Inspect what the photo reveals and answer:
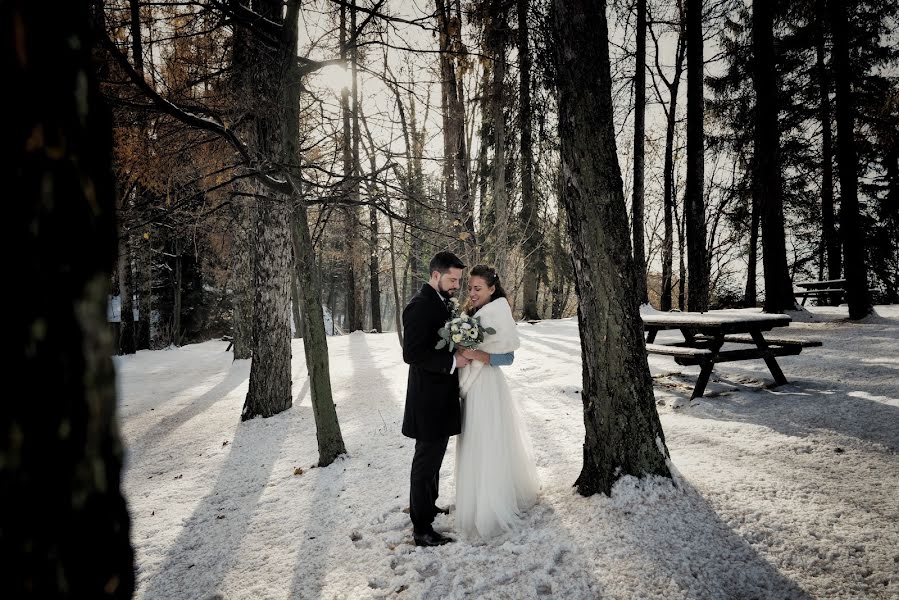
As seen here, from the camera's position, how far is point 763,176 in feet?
36.9

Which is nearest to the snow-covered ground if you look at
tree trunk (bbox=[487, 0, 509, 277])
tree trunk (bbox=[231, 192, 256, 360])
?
tree trunk (bbox=[487, 0, 509, 277])

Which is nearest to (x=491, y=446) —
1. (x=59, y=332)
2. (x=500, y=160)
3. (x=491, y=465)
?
(x=491, y=465)

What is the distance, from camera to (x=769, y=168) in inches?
435

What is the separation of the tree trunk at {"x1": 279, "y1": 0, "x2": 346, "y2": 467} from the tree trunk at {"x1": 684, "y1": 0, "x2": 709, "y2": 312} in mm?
9994

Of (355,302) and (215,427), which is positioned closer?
(215,427)

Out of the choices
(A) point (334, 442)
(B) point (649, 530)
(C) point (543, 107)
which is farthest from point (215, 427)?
(C) point (543, 107)

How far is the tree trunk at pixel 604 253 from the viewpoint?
3379 millimetres

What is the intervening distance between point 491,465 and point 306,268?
2879 millimetres

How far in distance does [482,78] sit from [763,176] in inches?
305

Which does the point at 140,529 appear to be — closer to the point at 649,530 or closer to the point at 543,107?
the point at 649,530

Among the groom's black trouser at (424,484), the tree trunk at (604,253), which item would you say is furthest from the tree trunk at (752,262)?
the groom's black trouser at (424,484)

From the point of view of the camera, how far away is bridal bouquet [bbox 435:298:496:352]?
332cm

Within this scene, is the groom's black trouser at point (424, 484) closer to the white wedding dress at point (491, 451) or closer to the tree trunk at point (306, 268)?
the white wedding dress at point (491, 451)

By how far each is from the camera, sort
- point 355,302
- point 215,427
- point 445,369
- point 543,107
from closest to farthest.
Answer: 1. point 445,369
2. point 215,427
3. point 543,107
4. point 355,302
